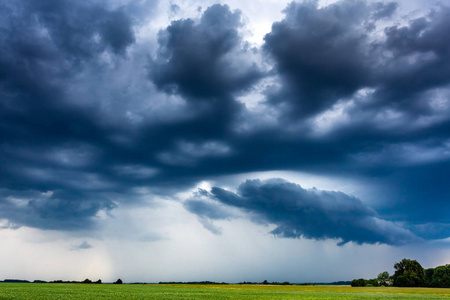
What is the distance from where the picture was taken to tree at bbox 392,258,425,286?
173m

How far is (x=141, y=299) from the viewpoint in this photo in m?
50.0

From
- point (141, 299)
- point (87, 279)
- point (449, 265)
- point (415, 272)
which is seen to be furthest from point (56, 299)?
point (449, 265)

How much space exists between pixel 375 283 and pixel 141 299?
6407 inches

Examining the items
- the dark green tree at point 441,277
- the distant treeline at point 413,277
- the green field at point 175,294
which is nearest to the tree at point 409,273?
the distant treeline at point 413,277

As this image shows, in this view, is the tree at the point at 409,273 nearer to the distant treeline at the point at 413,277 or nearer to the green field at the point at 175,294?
the distant treeline at the point at 413,277

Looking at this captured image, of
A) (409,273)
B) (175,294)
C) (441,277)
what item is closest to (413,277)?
(409,273)

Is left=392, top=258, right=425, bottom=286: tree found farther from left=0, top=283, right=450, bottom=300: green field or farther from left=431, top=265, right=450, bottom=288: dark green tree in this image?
left=0, top=283, right=450, bottom=300: green field

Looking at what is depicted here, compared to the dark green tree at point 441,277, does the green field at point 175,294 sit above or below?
above

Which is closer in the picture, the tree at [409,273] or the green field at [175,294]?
the green field at [175,294]

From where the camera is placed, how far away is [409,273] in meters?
178

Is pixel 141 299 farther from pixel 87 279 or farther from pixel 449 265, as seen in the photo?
pixel 449 265

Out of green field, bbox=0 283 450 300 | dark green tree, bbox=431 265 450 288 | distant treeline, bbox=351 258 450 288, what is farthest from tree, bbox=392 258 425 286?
green field, bbox=0 283 450 300

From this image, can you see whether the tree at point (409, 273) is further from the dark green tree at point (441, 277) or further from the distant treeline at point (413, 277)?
the dark green tree at point (441, 277)

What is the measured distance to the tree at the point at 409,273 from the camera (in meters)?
173
